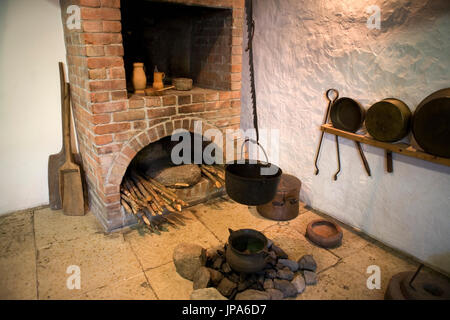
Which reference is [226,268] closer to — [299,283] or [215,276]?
[215,276]

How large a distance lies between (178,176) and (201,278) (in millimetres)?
1357

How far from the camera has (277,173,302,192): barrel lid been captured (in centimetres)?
318

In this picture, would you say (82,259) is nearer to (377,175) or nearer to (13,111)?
(13,111)

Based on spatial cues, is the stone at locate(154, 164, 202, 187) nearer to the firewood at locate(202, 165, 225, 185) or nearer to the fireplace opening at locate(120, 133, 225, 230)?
the fireplace opening at locate(120, 133, 225, 230)

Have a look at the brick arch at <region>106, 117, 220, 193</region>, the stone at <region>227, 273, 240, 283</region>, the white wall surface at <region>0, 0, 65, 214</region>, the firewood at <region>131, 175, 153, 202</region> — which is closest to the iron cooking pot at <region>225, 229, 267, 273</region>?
the stone at <region>227, 273, 240, 283</region>

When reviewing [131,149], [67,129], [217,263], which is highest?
[67,129]

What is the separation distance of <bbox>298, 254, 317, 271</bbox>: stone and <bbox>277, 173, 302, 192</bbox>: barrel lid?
803 millimetres

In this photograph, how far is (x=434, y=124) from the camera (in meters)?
2.14

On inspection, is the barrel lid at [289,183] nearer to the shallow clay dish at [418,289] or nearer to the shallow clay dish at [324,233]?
the shallow clay dish at [324,233]

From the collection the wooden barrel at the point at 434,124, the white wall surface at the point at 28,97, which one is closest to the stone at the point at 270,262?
the wooden barrel at the point at 434,124

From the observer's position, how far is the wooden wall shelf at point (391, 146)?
2189 mm

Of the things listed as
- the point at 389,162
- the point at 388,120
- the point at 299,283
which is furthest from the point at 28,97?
the point at 389,162
